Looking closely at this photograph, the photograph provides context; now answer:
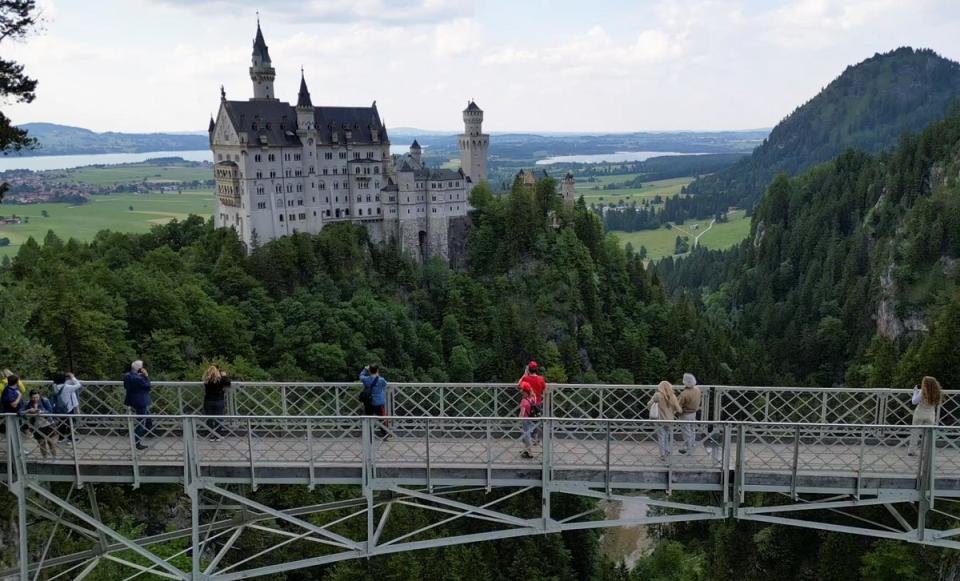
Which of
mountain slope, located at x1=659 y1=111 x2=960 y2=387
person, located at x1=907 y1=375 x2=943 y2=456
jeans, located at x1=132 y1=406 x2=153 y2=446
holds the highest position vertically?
person, located at x1=907 y1=375 x2=943 y2=456

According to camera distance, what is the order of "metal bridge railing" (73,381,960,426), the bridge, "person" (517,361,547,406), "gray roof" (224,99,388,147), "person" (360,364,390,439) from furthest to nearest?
1. "gray roof" (224,99,388,147)
2. "metal bridge railing" (73,381,960,426)
3. "person" (360,364,390,439)
4. "person" (517,361,547,406)
5. the bridge

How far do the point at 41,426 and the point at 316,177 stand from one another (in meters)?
69.5

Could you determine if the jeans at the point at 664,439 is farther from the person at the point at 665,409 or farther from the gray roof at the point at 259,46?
the gray roof at the point at 259,46

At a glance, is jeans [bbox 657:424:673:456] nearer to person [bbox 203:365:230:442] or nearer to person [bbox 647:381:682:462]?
person [bbox 647:381:682:462]

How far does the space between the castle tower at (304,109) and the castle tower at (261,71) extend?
4850mm

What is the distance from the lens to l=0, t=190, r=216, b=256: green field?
338 ft

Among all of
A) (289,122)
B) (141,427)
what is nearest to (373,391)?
(141,427)

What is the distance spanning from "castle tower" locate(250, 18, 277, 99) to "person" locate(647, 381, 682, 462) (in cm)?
7783

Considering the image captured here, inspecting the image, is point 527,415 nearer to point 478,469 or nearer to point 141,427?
point 478,469

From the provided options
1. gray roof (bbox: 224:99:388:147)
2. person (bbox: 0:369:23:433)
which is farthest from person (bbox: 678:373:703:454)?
gray roof (bbox: 224:99:388:147)

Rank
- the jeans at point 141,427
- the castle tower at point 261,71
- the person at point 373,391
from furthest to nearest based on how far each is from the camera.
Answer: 1. the castle tower at point 261,71
2. the person at point 373,391
3. the jeans at point 141,427

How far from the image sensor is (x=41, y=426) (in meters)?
14.0

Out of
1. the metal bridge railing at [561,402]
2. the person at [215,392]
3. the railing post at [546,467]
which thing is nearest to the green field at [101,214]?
the metal bridge railing at [561,402]

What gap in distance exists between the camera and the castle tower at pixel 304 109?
267 ft
